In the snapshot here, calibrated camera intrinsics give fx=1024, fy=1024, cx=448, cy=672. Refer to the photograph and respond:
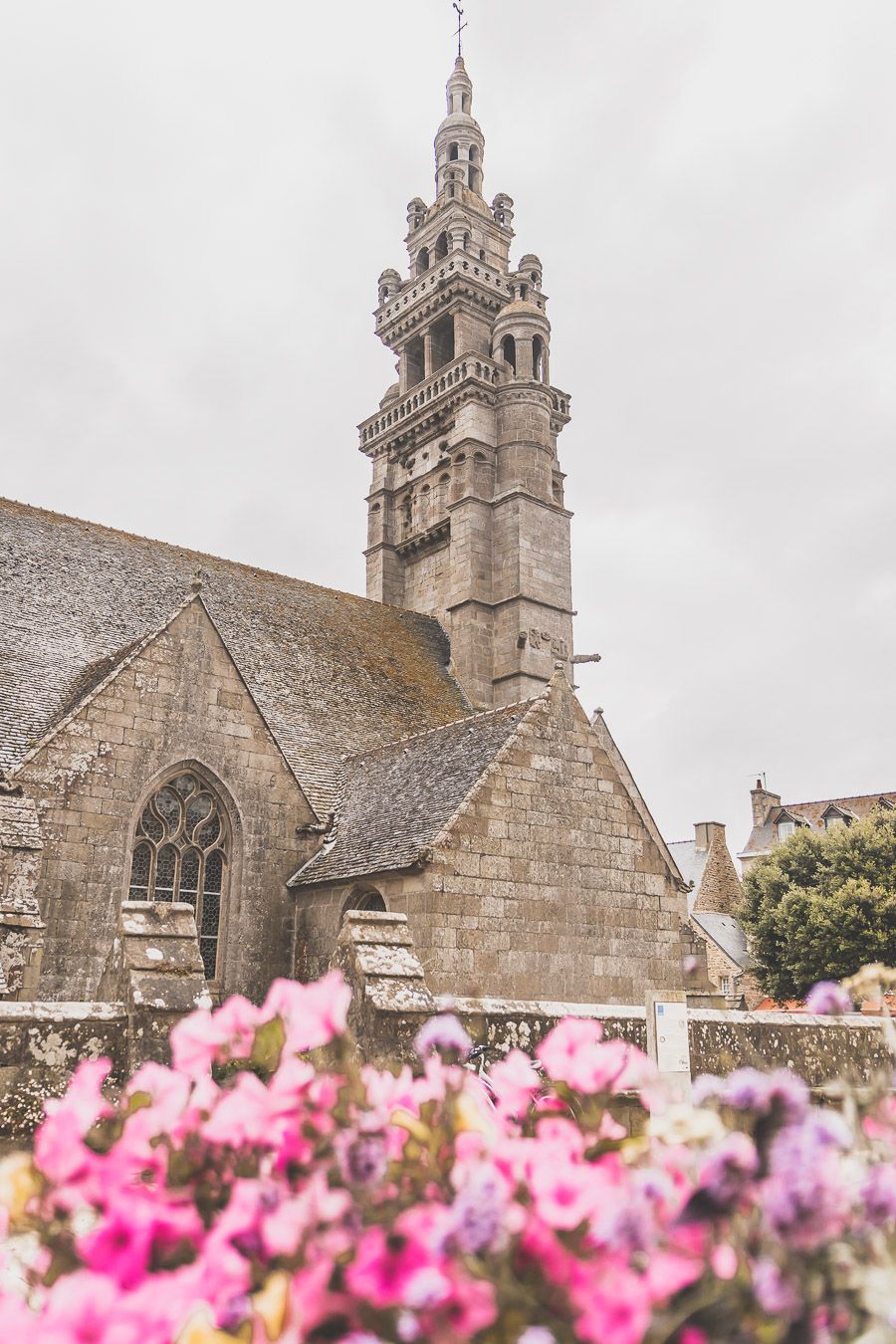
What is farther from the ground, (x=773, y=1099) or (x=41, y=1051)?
(x=773, y=1099)

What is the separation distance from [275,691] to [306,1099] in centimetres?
1803

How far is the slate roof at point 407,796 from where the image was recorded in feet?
43.8

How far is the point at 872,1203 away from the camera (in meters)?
1.38

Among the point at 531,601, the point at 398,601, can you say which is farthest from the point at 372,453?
the point at 531,601

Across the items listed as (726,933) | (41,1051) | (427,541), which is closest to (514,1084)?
(41,1051)

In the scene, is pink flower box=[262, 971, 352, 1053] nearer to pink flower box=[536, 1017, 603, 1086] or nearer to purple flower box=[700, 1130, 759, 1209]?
pink flower box=[536, 1017, 603, 1086]

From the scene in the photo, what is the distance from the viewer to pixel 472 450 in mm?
28953

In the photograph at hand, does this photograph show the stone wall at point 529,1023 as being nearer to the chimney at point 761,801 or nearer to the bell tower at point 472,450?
the bell tower at point 472,450

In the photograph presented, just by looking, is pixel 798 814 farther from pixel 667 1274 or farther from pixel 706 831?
pixel 667 1274

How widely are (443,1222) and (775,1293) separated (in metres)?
0.41

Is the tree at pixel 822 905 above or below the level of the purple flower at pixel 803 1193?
above

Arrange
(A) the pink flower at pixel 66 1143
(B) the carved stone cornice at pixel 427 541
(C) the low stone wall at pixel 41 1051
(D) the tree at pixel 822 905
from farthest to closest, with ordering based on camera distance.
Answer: (D) the tree at pixel 822 905 < (B) the carved stone cornice at pixel 427 541 < (C) the low stone wall at pixel 41 1051 < (A) the pink flower at pixel 66 1143

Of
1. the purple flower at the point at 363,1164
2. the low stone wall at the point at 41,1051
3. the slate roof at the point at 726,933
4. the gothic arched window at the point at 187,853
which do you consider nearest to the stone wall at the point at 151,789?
the gothic arched window at the point at 187,853

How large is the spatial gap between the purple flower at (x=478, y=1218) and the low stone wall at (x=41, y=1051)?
22.0 feet
